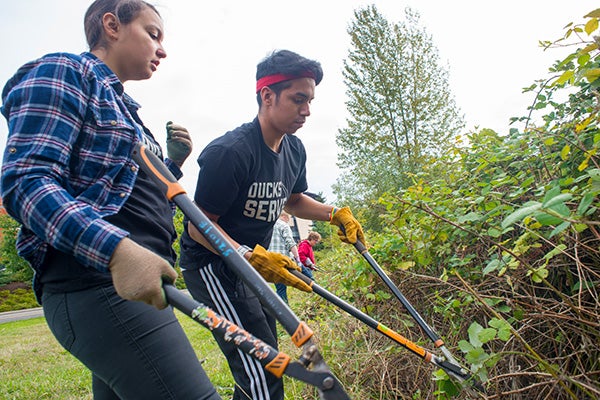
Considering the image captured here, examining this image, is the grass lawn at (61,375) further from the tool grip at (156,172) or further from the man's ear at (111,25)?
the man's ear at (111,25)

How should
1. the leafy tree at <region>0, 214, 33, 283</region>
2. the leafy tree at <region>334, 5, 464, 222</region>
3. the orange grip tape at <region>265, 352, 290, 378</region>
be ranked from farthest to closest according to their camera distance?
the leafy tree at <region>0, 214, 33, 283</region> < the leafy tree at <region>334, 5, 464, 222</region> < the orange grip tape at <region>265, 352, 290, 378</region>

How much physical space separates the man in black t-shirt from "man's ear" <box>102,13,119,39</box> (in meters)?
0.80

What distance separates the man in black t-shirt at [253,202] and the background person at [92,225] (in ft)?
2.24

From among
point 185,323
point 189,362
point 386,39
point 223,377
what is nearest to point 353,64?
point 386,39

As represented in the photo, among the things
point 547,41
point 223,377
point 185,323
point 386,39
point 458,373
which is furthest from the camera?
point 386,39

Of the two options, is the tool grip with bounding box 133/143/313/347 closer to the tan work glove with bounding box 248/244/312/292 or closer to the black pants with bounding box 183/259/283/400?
the tan work glove with bounding box 248/244/312/292

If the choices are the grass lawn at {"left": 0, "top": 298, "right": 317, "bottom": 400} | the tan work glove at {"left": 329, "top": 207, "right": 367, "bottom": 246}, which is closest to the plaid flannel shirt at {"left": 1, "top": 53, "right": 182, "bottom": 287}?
the tan work glove at {"left": 329, "top": 207, "right": 367, "bottom": 246}

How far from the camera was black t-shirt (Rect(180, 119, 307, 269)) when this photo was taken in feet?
6.95

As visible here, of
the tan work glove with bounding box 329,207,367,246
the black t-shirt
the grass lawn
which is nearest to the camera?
the black t-shirt

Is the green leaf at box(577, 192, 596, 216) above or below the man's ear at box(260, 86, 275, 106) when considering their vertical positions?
below

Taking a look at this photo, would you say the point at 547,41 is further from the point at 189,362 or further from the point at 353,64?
the point at 353,64

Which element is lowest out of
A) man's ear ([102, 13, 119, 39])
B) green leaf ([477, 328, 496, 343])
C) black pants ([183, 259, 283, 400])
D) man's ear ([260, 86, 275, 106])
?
black pants ([183, 259, 283, 400])

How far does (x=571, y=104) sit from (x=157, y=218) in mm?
2173

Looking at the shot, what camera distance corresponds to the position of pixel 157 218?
1.43 meters
